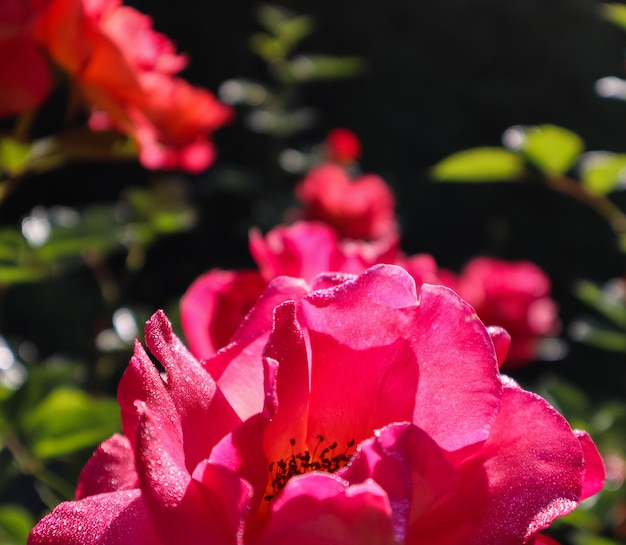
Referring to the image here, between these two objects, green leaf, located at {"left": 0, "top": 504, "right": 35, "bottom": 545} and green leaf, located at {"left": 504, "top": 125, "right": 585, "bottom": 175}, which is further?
green leaf, located at {"left": 504, "top": 125, "right": 585, "bottom": 175}

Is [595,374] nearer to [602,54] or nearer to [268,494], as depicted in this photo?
[602,54]

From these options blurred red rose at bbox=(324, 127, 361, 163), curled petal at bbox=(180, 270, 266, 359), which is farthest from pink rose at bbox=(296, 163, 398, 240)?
curled petal at bbox=(180, 270, 266, 359)

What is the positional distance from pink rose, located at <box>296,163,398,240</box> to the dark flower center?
3.54 ft

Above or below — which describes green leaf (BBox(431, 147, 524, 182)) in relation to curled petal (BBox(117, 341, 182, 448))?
below

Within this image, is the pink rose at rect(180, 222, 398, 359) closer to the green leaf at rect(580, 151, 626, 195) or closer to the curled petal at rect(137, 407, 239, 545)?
the curled petal at rect(137, 407, 239, 545)

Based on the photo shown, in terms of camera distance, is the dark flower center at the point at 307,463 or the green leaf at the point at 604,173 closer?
the dark flower center at the point at 307,463

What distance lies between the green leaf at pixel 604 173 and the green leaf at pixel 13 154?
45 centimetres

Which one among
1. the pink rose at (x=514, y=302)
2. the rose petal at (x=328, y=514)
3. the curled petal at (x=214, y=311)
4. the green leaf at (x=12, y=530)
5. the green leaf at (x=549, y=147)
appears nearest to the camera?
the rose petal at (x=328, y=514)

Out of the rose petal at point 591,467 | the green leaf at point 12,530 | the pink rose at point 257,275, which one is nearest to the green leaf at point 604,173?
the pink rose at point 257,275

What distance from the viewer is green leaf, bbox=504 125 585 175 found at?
2.06 feet

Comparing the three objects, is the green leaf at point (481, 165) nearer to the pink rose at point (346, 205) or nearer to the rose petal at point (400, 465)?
the rose petal at point (400, 465)

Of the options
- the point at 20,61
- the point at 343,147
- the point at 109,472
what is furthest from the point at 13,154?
the point at 343,147

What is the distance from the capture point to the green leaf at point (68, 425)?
46 centimetres

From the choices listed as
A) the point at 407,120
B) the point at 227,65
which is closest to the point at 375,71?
the point at 407,120
